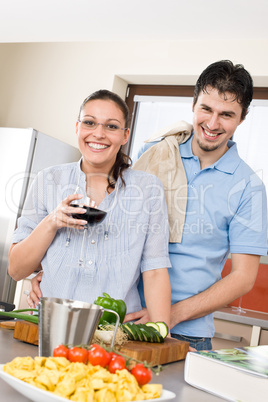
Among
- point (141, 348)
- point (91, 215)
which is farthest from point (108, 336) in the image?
point (91, 215)

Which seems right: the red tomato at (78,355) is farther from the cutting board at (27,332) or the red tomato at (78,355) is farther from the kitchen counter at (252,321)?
the kitchen counter at (252,321)

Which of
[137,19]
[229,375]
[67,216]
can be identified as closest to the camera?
[137,19]

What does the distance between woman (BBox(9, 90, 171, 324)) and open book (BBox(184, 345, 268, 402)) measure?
20.7 inches

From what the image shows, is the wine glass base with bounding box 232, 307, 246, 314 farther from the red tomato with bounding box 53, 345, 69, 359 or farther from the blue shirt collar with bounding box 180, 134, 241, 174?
the red tomato with bounding box 53, 345, 69, 359

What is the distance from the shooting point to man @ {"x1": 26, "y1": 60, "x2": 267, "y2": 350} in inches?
66.0

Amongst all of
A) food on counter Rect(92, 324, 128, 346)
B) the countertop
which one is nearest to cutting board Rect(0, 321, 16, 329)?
food on counter Rect(92, 324, 128, 346)

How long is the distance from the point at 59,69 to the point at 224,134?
2922mm

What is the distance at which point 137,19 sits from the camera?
30.6 inches

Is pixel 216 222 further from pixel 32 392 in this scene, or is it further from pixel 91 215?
pixel 32 392

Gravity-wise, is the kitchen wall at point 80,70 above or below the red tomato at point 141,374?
above

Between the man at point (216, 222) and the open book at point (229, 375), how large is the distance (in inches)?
27.1

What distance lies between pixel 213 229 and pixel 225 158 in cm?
28

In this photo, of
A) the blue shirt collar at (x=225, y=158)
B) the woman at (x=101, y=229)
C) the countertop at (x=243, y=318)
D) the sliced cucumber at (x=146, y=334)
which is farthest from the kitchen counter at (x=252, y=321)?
the sliced cucumber at (x=146, y=334)

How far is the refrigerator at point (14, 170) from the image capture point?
3.54 metres
